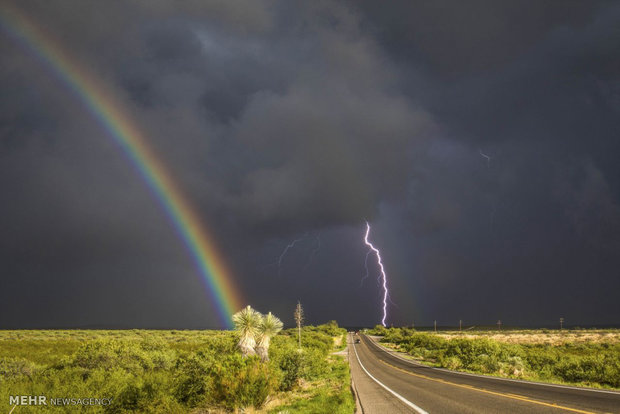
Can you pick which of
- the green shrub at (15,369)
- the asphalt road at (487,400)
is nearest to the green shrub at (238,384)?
the asphalt road at (487,400)

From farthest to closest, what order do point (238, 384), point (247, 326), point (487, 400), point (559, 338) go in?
point (559, 338) < point (247, 326) < point (238, 384) < point (487, 400)

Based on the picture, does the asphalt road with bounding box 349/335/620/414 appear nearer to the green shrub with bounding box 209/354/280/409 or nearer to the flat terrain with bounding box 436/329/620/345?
the green shrub with bounding box 209/354/280/409

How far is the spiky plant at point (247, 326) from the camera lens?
777 inches

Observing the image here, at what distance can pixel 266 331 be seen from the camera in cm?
2077

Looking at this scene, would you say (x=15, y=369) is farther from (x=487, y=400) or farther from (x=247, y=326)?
(x=487, y=400)

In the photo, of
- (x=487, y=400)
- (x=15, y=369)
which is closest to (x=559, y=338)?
(x=487, y=400)

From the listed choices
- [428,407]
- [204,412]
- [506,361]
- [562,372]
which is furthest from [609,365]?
[204,412]

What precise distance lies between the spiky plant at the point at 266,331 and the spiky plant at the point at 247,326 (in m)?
0.44

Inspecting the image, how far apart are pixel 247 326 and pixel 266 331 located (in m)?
1.38

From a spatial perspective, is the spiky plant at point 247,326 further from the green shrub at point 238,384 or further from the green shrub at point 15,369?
the green shrub at point 15,369

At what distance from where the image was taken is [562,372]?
84.4 ft

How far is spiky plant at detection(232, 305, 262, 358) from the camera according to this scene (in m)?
19.7

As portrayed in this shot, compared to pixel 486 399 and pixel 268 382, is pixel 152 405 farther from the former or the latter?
pixel 486 399

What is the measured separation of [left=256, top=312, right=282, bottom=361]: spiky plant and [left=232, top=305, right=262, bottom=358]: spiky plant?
437mm
